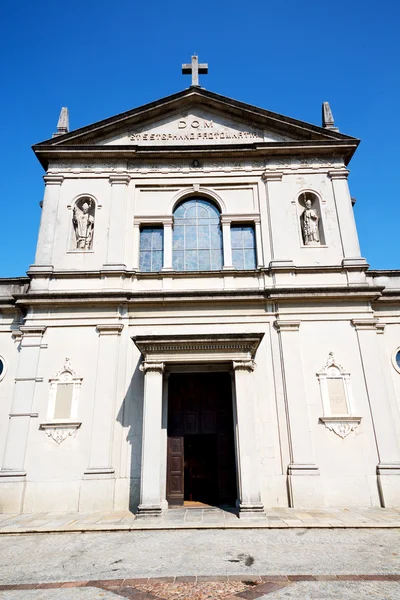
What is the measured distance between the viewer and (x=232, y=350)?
11.3 meters

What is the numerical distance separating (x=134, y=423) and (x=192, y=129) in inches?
461

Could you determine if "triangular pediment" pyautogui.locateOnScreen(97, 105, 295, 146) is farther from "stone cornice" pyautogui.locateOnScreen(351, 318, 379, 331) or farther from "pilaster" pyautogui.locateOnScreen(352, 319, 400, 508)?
"pilaster" pyautogui.locateOnScreen(352, 319, 400, 508)

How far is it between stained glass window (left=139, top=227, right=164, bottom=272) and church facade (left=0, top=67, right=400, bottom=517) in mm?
56

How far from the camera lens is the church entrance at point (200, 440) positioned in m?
11.5

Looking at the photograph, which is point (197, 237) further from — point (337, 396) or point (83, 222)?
point (337, 396)

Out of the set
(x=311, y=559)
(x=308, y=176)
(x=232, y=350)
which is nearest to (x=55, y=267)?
(x=232, y=350)

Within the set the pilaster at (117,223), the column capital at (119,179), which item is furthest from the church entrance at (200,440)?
the column capital at (119,179)

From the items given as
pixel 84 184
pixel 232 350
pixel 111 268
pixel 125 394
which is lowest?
pixel 125 394

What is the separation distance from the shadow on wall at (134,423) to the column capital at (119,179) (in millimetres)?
7019

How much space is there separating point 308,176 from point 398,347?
23.5 ft

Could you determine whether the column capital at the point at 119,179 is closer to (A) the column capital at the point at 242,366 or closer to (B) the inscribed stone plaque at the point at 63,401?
(B) the inscribed stone plaque at the point at 63,401

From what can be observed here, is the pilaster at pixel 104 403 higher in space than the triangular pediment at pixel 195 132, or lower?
lower

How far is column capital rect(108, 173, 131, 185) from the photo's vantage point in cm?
1470

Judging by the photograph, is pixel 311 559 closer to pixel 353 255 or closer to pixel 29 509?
pixel 29 509
